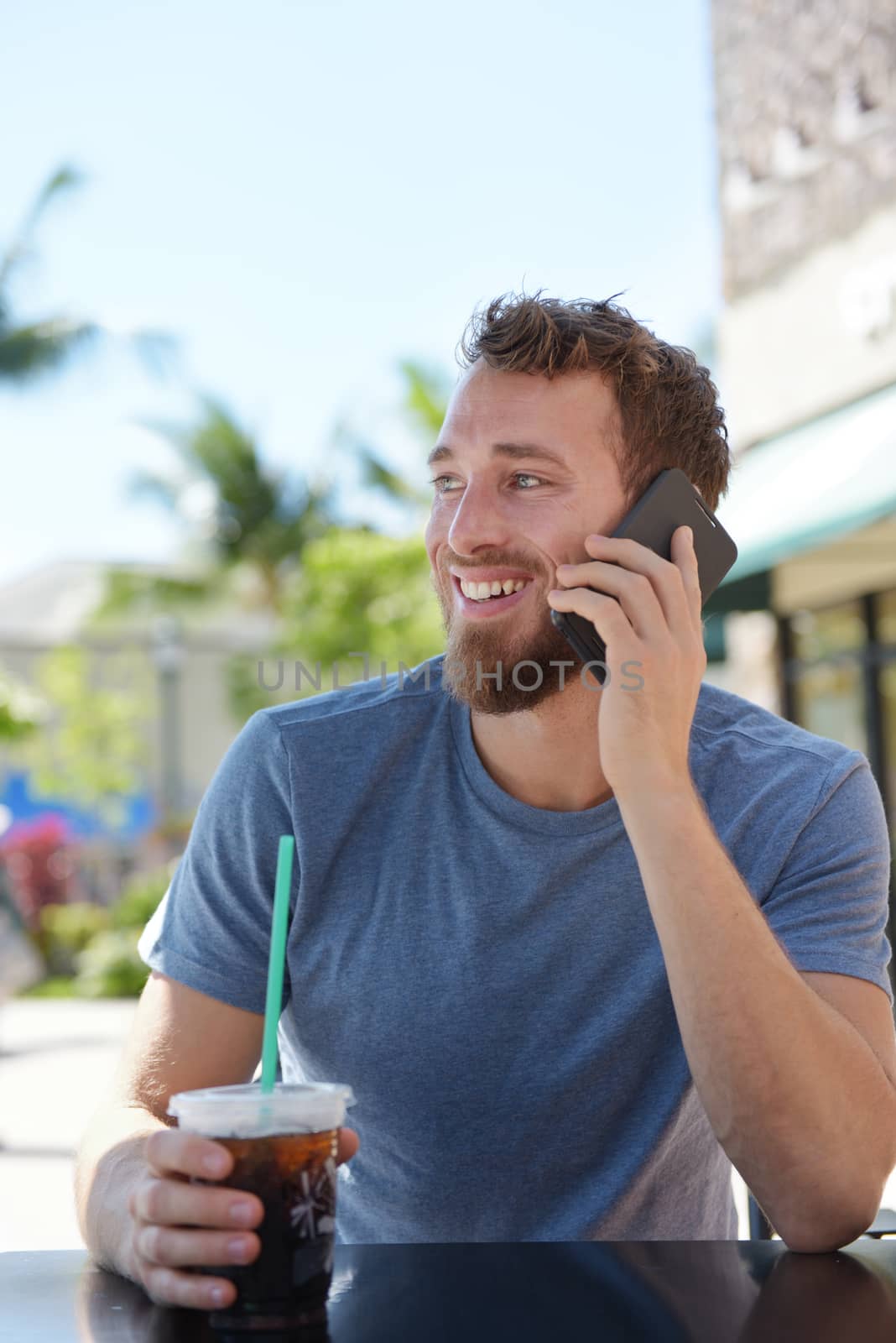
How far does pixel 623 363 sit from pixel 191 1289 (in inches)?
64.0

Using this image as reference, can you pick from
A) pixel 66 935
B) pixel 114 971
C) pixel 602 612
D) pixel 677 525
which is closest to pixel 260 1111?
pixel 602 612

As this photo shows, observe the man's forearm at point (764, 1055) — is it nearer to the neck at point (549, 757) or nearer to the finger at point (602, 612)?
the finger at point (602, 612)

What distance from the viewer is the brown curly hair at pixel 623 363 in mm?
2322

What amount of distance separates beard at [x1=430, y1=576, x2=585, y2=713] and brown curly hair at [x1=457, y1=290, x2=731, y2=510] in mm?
297

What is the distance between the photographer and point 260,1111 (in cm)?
129

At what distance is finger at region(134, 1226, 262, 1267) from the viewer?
128cm

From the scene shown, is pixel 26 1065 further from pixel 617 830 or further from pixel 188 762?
pixel 188 762

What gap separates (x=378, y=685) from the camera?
2510mm

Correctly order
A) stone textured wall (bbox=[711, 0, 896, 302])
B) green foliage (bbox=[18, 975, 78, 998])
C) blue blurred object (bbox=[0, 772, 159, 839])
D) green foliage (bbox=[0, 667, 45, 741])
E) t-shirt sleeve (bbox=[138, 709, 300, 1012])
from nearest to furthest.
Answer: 1. t-shirt sleeve (bbox=[138, 709, 300, 1012])
2. stone textured wall (bbox=[711, 0, 896, 302])
3. green foliage (bbox=[0, 667, 45, 741])
4. green foliage (bbox=[18, 975, 78, 998])
5. blue blurred object (bbox=[0, 772, 159, 839])

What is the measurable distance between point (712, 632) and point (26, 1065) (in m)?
5.96

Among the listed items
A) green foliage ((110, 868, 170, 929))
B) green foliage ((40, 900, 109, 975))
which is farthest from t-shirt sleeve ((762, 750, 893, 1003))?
green foliage ((40, 900, 109, 975))

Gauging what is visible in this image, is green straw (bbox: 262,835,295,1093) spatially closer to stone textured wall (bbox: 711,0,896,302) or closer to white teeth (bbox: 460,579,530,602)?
white teeth (bbox: 460,579,530,602)

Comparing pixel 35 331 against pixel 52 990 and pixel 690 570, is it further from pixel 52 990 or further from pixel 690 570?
pixel 690 570

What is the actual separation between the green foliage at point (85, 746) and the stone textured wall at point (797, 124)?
14.7 metres
